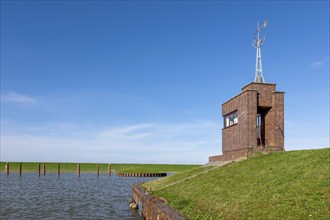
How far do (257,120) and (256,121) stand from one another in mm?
2290

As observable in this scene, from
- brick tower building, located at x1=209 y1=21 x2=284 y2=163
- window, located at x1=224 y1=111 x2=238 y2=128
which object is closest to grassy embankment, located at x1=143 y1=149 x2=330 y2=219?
brick tower building, located at x1=209 y1=21 x2=284 y2=163

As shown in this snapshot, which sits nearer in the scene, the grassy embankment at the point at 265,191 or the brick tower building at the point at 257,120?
the grassy embankment at the point at 265,191

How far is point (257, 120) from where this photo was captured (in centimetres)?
2912

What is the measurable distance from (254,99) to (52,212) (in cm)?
1742

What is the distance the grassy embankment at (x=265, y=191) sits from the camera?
443 inches

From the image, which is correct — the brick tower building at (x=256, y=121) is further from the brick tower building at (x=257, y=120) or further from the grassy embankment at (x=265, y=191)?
the grassy embankment at (x=265, y=191)

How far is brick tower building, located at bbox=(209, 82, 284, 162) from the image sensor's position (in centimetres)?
2661

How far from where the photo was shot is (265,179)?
643 inches

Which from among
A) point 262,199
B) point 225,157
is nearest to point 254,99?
point 225,157

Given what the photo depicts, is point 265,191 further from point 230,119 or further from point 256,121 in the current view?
point 230,119

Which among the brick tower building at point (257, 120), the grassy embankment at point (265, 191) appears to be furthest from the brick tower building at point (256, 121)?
the grassy embankment at point (265, 191)

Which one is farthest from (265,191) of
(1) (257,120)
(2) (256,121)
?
(1) (257,120)

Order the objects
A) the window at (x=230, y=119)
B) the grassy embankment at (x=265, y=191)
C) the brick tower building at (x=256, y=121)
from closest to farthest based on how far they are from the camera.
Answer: the grassy embankment at (x=265, y=191) → the brick tower building at (x=256, y=121) → the window at (x=230, y=119)

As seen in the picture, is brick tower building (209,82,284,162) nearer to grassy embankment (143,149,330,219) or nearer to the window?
the window
